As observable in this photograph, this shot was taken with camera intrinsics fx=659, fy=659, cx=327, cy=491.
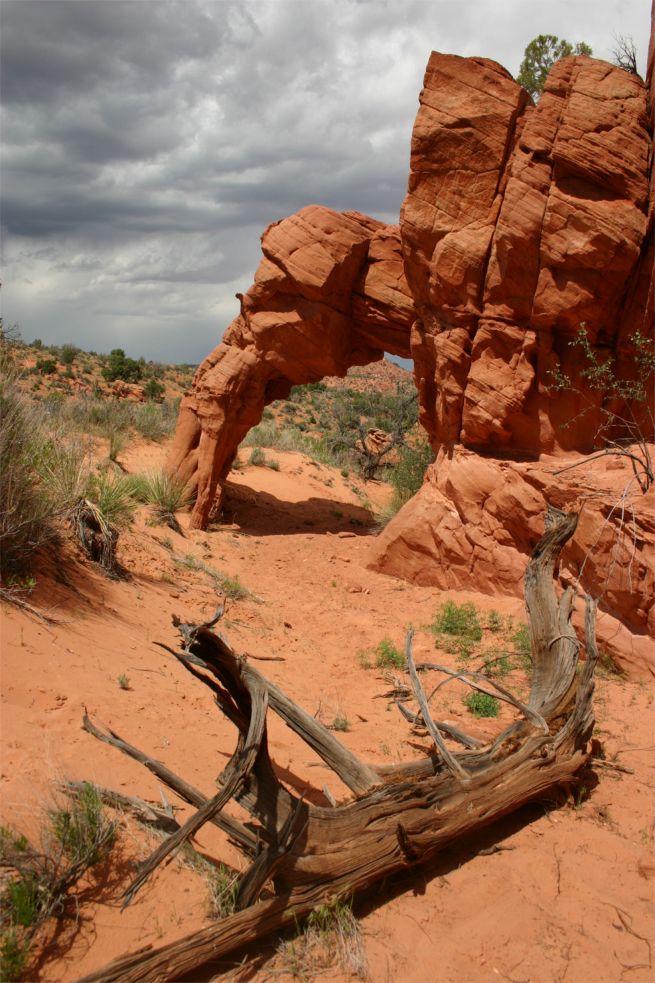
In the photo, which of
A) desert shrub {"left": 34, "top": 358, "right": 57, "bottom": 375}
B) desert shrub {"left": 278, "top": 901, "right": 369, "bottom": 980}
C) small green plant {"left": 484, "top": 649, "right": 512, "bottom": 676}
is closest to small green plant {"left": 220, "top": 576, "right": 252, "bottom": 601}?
small green plant {"left": 484, "top": 649, "right": 512, "bottom": 676}

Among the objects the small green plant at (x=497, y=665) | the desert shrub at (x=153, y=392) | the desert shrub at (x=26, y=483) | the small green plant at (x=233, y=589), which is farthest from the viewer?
the desert shrub at (x=153, y=392)

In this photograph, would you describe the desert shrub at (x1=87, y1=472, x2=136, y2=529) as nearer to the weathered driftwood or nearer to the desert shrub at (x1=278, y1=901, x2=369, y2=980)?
the weathered driftwood

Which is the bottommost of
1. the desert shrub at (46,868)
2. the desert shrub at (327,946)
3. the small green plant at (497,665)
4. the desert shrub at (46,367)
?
the small green plant at (497,665)

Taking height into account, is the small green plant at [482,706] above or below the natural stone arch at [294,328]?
below

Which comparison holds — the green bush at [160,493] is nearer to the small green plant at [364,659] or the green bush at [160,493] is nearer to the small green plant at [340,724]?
the small green plant at [364,659]

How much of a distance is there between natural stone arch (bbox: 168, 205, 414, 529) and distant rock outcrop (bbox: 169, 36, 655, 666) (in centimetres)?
45

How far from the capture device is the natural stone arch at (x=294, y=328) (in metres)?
11.0

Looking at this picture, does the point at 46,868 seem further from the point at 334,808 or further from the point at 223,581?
the point at 223,581

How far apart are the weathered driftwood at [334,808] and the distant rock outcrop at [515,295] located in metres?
3.06

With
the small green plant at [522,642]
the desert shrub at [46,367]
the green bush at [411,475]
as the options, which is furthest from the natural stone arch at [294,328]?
the desert shrub at [46,367]

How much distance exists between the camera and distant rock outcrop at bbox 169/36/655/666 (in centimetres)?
748

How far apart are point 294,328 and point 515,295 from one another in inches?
173

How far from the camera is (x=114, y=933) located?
289cm

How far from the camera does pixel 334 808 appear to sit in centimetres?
340
